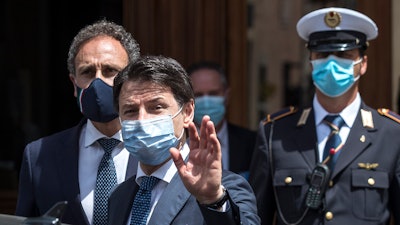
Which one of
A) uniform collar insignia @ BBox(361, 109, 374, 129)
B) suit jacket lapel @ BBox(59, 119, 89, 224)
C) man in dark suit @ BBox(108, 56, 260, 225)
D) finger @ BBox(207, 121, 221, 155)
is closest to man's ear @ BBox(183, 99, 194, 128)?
man in dark suit @ BBox(108, 56, 260, 225)

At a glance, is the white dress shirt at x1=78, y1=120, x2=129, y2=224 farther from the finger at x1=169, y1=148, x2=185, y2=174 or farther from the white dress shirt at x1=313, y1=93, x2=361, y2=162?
the white dress shirt at x1=313, y1=93, x2=361, y2=162

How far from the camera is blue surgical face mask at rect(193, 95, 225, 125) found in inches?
213

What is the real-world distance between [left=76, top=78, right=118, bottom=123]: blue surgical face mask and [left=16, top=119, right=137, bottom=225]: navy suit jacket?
0.15 metres

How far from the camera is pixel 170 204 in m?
2.91

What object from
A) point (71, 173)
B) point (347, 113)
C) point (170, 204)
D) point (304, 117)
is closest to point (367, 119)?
point (347, 113)

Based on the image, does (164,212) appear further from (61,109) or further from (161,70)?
(61,109)

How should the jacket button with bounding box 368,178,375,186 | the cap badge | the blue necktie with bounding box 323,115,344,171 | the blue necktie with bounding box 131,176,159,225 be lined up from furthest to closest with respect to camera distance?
the cap badge, the blue necktie with bounding box 323,115,344,171, the jacket button with bounding box 368,178,375,186, the blue necktie with bounding box 131,176,159,225

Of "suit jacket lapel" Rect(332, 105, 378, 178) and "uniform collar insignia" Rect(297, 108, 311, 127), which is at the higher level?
"uniform collar insignia" Rect(297, 108, 311, 127)

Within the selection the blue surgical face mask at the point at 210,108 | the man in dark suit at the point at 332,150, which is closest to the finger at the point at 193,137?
the man in dark suit at the point at 332,150

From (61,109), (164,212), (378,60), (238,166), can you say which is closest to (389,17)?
(378,60)

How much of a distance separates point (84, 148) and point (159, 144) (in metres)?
0.71

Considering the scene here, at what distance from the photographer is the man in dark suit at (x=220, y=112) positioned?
5.41 m

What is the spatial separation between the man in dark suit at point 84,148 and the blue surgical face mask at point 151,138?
0.42 metres

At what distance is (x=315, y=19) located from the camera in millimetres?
4438
